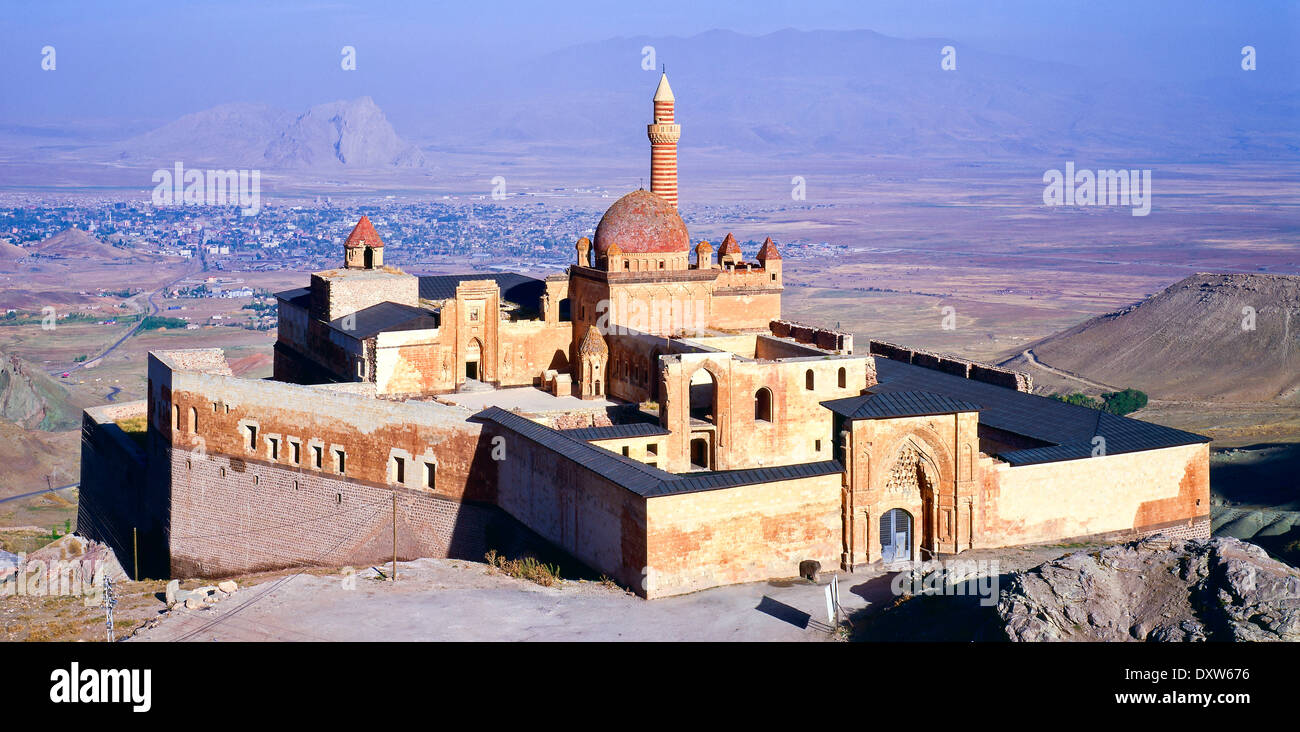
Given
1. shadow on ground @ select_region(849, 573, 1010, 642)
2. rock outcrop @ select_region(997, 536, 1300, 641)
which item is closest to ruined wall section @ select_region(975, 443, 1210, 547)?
shadow on ground @ select_region(849, 573, 1010, 642)

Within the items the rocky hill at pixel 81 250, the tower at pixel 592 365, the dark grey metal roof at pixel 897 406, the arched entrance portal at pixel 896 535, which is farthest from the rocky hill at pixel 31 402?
the rocky hill at pixel 81 250

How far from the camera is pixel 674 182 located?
51.2 meters

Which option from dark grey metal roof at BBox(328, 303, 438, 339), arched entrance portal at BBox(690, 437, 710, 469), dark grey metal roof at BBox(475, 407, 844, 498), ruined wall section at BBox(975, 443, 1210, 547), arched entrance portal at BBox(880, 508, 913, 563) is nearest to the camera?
dark grey metal roof at BBox(475, 407, 844, 498)

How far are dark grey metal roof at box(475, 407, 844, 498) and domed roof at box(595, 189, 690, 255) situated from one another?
38.2ft

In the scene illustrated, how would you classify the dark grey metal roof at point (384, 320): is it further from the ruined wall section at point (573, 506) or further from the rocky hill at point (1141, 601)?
the rocky hill at point (1141, 601)

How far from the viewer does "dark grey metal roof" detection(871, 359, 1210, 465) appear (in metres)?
32.3

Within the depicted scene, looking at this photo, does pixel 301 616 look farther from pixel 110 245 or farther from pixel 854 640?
pixel 110 245

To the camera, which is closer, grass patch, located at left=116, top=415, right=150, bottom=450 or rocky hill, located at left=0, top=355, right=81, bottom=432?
grass patch, located at left=116, top=415, right=150, bottom=450

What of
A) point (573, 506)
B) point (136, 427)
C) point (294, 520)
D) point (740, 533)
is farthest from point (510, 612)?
point (136, 427)

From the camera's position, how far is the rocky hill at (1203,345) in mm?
69875

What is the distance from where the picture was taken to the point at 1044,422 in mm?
34812

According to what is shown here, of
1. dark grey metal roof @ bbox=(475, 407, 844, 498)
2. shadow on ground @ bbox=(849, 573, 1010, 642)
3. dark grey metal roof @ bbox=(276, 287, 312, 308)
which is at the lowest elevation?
shadow on ground @ bbox=(849, 573, 1010, 642)

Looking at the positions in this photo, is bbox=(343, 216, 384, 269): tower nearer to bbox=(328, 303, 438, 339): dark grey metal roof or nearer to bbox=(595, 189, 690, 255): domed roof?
bbox=(328, 303, 438, 339): dark grey metal roof

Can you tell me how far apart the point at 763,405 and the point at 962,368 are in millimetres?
7079
